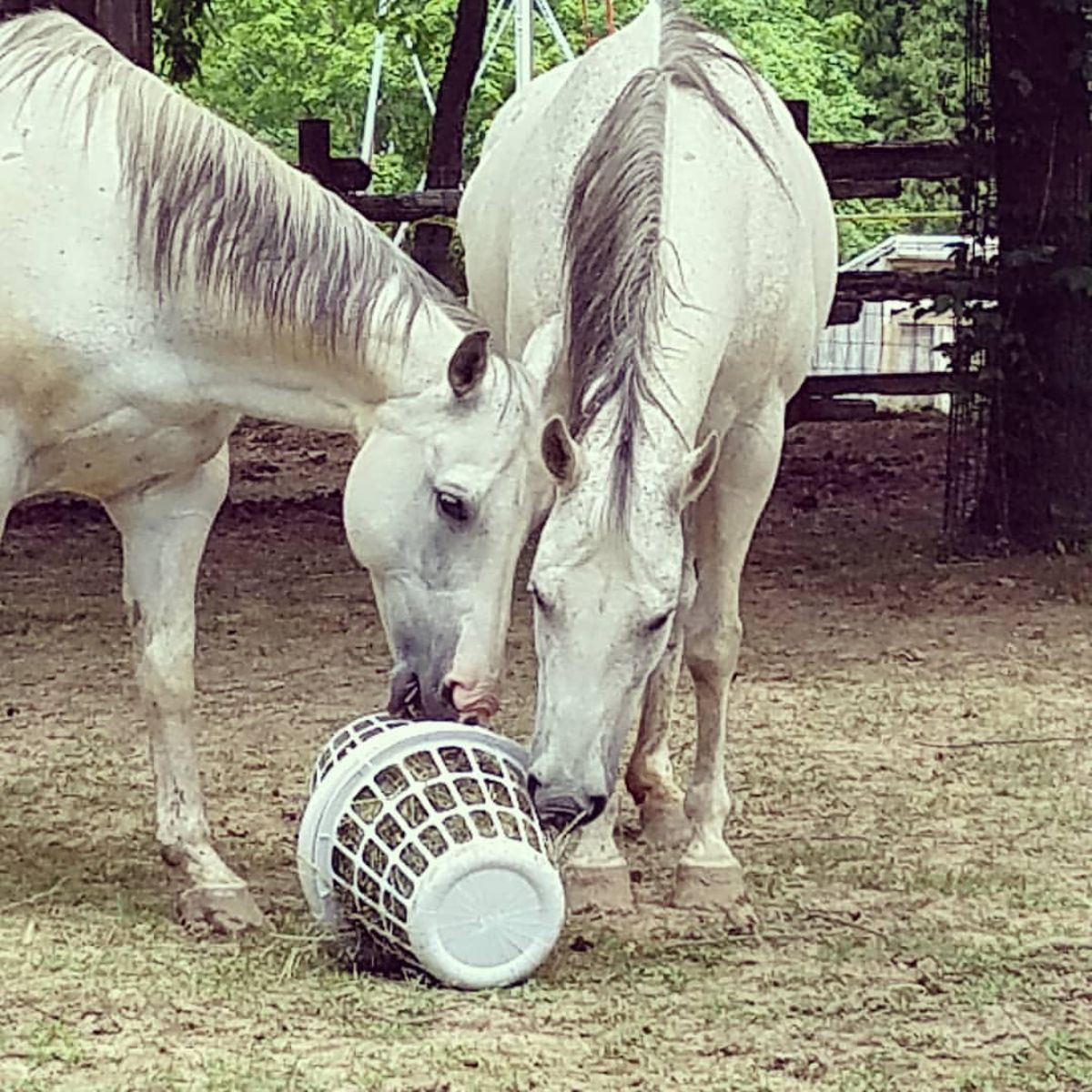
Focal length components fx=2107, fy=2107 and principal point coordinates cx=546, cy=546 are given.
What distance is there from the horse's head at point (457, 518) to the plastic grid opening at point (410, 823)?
14cm

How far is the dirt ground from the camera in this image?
3.48 meters

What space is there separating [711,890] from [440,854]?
931 millimetres

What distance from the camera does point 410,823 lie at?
377cm

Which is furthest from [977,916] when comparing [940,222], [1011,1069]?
[940,222]

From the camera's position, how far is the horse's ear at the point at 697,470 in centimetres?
379

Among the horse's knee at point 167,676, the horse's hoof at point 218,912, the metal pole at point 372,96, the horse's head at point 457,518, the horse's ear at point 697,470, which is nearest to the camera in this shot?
the horse's ear at point 697,470

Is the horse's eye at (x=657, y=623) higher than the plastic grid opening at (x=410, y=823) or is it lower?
higher

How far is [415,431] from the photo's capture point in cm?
397

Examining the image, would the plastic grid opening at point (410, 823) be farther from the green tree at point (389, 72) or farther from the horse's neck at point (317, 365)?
the green tree at point (389, 72)

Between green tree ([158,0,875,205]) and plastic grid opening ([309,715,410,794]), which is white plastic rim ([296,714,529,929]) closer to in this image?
plastic grid opening ([309,715,410,794])

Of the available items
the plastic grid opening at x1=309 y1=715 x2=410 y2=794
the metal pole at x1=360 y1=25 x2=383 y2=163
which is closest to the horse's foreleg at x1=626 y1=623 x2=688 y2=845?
the plastic grid opening at x1=309 y1=715 x2=410 y2=794

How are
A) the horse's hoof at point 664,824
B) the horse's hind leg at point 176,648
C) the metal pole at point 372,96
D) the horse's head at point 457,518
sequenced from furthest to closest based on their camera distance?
the metal pole at point 372,96
the horse's hoof at point 664,824
the horse's hind leg at point 176,648
the horse's head at point 457,518

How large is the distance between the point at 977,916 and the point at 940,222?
20145 mm

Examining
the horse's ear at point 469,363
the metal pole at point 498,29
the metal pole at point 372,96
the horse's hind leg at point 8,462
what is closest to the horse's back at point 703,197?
the horse's ear at point 469,363
